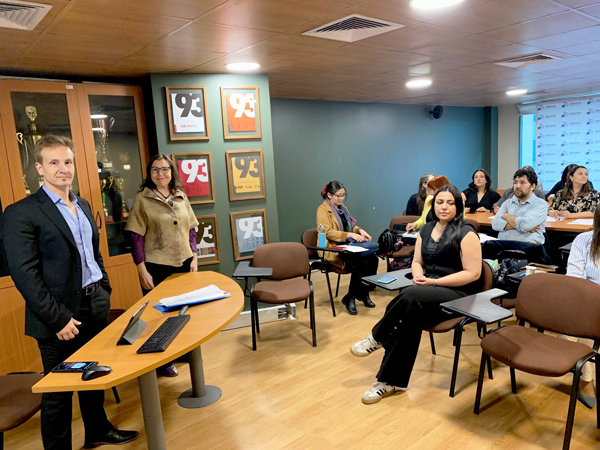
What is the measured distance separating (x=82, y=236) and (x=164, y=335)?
73cm

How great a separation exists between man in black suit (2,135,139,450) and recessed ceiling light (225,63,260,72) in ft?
6.08

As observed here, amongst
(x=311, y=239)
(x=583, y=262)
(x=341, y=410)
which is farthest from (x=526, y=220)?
(x=341, y=410)

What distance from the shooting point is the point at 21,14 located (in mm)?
2168

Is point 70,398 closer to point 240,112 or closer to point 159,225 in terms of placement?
point 159,225

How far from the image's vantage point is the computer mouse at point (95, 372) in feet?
5.02

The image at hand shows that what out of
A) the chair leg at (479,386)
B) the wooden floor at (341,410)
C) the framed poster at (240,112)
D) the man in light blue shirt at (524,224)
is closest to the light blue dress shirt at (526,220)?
the man in light blue shirt at (524,224)

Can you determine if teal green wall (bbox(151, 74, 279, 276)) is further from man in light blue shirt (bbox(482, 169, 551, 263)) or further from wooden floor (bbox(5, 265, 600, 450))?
man in light blue shirt (bbox(482, 169, 551, 263))

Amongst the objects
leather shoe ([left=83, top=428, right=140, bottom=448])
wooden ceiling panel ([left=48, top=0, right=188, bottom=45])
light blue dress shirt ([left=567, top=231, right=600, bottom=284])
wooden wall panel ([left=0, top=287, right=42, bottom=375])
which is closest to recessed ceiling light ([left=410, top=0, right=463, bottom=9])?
wooden ceiling panel ([left=48, top=0, right=188, bottom=45])

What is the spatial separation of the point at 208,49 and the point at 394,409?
9.14ft

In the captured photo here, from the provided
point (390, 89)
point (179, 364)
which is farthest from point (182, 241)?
point (390, 89)

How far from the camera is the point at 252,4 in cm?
214

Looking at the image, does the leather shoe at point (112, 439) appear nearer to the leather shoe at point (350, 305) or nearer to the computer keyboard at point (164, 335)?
the computer keyboard at point (164, 335)

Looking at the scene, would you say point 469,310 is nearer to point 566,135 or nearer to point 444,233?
point 444,233

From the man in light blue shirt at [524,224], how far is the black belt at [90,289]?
3315 mm
